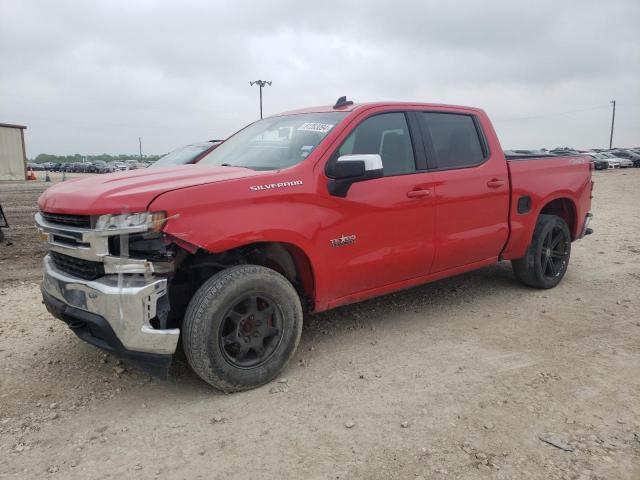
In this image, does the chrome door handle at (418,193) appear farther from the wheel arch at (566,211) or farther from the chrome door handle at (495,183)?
the wheel arch at (566,211)

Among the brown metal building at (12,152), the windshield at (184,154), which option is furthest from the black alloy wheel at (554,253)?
the brown metal building at (12,152)

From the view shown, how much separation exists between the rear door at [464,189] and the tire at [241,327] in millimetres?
1587

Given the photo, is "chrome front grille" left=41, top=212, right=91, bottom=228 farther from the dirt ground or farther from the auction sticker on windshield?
the auction sticker on windshield

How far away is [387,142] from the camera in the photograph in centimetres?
400

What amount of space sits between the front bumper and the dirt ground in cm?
42

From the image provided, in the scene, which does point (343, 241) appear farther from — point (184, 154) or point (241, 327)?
point (184, 154)

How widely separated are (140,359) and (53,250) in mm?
1002

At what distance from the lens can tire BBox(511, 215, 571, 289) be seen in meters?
5.20

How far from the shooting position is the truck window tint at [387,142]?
380 centimetres

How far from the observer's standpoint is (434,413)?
9.56ft

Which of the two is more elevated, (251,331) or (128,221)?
(128,221)

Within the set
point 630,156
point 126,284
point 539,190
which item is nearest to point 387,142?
point 539,190

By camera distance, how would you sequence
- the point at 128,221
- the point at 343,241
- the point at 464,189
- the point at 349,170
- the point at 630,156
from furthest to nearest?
the point at 630,156, the point at 464,189, the point at 343,241, the point at 349,170, the point at 128,221

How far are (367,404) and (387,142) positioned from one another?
206 cm
